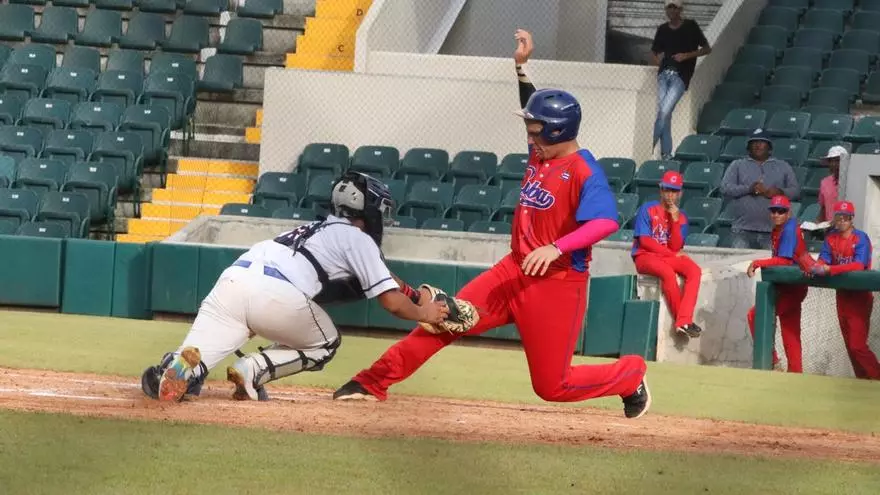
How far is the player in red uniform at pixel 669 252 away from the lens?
14.7m

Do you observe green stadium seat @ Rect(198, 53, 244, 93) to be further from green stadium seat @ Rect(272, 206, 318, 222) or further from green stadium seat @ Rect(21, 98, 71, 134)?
green stadium seat @ Rect(272, 206, 318, 222)

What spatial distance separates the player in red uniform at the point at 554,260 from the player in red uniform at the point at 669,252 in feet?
20.7

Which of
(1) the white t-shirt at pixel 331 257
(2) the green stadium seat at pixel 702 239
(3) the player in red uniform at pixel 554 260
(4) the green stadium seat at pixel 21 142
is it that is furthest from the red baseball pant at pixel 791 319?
(4) the green stadium seat at pixel 21 142

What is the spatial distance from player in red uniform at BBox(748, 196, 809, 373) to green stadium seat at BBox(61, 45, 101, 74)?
35.9 feet

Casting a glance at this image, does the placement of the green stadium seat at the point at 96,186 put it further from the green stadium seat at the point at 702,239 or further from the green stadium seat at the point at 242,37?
the green stadium seat at the point at 702,239

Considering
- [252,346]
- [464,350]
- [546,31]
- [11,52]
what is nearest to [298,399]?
[252,346]

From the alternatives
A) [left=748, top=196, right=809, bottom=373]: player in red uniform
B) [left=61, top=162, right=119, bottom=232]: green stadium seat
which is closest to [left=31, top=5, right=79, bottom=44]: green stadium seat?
[left=61, top=162, right=119, bottom=232]: green stadium seat

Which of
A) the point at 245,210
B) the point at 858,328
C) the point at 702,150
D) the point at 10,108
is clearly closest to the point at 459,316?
the point at 858,328

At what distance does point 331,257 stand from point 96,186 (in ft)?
37.0

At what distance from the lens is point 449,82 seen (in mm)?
20688

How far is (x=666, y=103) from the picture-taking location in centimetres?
1955

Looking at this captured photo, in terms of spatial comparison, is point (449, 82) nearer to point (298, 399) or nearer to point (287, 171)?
point (287, 171)

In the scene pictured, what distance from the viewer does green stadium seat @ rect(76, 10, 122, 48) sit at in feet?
75.4

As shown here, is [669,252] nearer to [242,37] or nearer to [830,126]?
[830,126]
